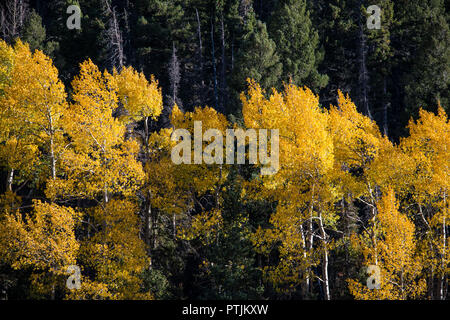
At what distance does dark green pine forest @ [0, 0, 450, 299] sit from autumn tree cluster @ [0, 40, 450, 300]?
0.19 meters

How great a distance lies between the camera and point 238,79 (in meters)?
28.2

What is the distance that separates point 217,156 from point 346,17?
20070 millimetres

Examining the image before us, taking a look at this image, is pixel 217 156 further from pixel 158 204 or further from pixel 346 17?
pixel 346 17

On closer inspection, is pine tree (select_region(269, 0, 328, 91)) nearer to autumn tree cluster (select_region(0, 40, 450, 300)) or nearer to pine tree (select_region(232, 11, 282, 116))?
pine tree (select_region(232, 11, 282, 116))

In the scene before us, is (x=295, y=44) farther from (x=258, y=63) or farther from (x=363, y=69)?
(x=363, y=69)

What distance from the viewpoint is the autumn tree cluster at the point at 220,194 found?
1797 centimetres

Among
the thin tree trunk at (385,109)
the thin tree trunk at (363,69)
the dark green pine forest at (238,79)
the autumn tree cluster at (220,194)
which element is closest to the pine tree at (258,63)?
the dark green pine forest at (238,79)

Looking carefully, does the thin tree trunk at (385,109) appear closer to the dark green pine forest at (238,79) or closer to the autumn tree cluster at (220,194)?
the dark green pine forest at (238,79)

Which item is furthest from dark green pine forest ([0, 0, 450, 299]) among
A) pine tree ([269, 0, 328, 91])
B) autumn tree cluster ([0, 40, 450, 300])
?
autumn tree cluster ([0, 40, 450, 300])

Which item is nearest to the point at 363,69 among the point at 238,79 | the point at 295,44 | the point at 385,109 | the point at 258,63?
the point at 385,109

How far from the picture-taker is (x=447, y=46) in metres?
28.1

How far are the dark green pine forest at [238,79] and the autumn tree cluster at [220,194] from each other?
0.61 ft

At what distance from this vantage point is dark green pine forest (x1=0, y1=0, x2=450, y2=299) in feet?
64.7

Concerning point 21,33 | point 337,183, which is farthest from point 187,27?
point 337,183
